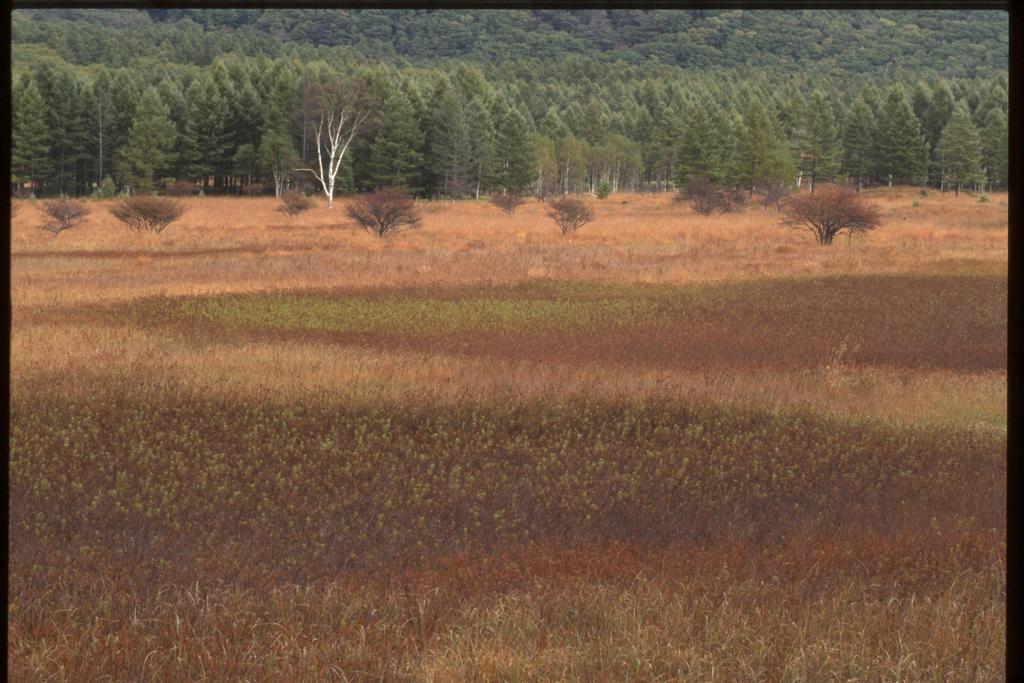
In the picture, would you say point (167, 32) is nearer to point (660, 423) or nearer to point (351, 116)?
point (351, 116)

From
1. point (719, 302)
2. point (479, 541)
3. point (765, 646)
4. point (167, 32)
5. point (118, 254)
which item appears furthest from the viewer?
point (167, 32)

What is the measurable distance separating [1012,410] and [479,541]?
7.27 meters

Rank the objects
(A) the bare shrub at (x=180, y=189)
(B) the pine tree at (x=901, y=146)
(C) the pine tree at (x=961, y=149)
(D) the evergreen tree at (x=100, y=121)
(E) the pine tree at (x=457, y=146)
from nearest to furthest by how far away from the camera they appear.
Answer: (A) the bare shrub at (x=180, y=189)
(E) the pine tree at (x=457, y=146)
(D) the evergreen tree at (x=100, y=121)
(C) the pine tree at (x=961, y=149)
(B) the pine tree at (x=901, y=146)

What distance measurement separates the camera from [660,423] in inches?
473

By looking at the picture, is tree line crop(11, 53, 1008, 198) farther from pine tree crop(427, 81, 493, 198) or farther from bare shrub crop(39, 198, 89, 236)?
bare shrub crop(39, 198, 89, 236)

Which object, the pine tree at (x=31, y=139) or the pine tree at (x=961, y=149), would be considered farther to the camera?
the pine tree at (x=961, y=149)

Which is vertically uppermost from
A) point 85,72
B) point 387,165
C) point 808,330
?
point 85,72

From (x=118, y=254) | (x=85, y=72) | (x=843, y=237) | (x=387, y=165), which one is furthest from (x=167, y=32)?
(x=843, y=237)

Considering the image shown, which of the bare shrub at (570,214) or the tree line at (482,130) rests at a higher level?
the tree line at (482,130)

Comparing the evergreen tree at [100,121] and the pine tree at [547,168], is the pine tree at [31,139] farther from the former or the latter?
the pine tree at [547,168]

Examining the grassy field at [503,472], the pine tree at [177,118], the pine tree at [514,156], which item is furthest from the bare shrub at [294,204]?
the grassy field at [503,472]

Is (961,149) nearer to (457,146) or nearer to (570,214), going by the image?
(570,214)

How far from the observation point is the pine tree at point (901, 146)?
145ft

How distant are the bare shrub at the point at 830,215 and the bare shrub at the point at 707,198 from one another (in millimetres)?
4327
